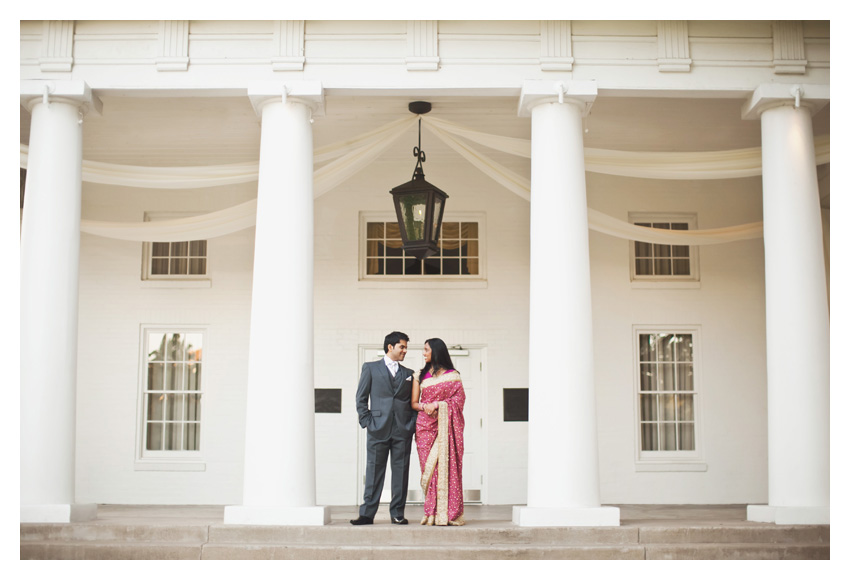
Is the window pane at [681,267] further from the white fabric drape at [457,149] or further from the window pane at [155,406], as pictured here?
the window pane at [155,406]

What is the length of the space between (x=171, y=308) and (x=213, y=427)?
1.73m

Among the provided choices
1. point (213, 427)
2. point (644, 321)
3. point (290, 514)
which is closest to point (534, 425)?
point (290, 514)

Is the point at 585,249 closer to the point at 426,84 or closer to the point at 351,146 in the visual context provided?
the point at 426,84

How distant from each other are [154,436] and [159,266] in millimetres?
2352

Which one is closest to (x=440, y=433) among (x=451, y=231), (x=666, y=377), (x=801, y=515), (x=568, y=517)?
(x=568, y=517)

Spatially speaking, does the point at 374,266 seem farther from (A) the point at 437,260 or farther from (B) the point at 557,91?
(B) the point at 557,91

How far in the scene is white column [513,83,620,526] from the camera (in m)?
8.77

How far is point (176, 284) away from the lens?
12695 millimetres

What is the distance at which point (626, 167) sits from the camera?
405 inches

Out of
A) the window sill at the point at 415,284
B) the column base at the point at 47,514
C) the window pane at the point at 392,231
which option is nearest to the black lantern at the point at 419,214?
the window sill at the point at 415,284

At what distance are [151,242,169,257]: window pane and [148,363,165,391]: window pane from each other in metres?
1.55

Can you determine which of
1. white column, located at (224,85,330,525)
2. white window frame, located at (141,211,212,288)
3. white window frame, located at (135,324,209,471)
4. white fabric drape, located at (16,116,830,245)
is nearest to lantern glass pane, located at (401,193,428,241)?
white fabric drape, located at (16,116,830,245)

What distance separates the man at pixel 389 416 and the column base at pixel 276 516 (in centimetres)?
66

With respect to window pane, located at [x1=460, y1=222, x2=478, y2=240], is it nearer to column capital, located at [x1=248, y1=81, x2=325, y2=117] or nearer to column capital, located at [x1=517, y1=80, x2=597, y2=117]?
column capital, located at [x1=517, y1=80, x2=597, y2=117]
